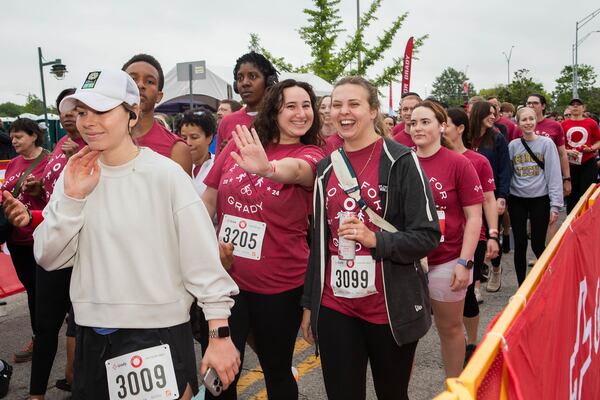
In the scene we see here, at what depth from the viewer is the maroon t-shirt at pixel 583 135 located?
9484 millimetres

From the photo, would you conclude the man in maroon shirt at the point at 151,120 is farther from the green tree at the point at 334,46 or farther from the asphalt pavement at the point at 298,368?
the green tree at the point at 334,46

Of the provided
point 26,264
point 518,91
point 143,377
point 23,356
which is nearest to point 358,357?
point 143,377

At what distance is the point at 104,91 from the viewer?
2.19 metres

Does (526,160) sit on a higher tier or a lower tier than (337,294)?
higher

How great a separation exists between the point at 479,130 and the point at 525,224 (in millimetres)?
1189

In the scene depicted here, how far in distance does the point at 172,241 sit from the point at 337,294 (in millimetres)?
949

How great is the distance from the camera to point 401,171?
8.96ft

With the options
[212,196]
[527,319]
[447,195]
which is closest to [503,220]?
[447,195]

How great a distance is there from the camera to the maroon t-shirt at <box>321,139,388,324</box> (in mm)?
2746

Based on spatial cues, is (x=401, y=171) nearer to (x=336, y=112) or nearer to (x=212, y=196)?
(x=336, y=112)

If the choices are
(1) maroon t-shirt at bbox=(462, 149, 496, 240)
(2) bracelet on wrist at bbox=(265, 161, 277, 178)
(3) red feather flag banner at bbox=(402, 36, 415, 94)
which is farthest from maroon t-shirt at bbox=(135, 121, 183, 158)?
(3) red feather flag banner at bbox=(402, 36, 415, 94)

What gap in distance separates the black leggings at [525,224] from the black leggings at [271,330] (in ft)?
12.4

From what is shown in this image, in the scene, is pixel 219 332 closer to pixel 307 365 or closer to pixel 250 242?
pixel 250 242

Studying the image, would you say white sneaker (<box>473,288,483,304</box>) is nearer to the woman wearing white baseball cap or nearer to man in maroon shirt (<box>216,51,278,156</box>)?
man in maroon shirt (<box>216,51,278,156</box>)
